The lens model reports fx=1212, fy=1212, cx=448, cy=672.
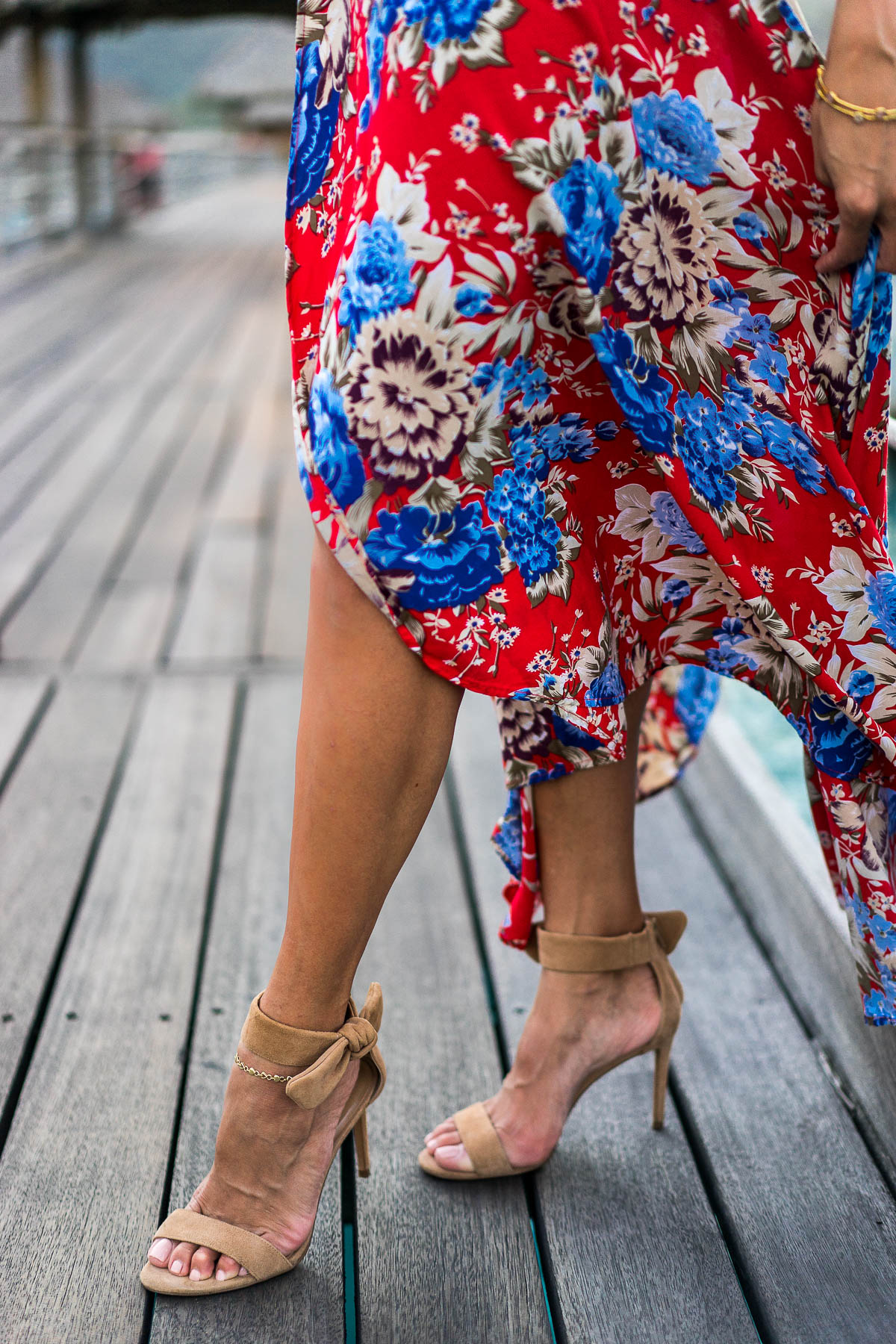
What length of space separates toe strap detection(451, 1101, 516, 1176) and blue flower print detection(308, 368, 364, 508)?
20.1 inches

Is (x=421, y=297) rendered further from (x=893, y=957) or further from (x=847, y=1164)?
(x=847, y=1164)

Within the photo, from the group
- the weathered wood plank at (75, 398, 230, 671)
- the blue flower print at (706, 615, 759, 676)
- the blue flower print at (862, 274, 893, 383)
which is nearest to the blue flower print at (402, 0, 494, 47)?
the blue flower print at (862, 274, 893, 383)

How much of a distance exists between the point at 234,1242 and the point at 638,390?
2.06 ft

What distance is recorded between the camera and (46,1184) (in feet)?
2.99

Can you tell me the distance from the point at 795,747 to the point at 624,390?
82 cm

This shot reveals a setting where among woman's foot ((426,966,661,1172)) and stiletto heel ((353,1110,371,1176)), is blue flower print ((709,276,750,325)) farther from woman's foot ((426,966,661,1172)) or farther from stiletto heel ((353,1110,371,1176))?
stiletto heel ((353,1110,371,1176))

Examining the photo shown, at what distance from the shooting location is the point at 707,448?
0.79m

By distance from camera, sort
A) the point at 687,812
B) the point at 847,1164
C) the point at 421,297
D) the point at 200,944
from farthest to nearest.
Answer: the point at 687,812, the point at 200,944, the point at 847,1164, the point at 421,297

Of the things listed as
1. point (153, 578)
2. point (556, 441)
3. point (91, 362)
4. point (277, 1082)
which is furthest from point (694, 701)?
point (91, 362)

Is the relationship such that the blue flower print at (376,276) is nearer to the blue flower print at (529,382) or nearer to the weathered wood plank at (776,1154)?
the blue flower print at (529,382)

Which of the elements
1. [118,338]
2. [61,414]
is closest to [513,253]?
[61,414]

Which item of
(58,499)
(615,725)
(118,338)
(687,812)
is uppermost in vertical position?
(615,725)

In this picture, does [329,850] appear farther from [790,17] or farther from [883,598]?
[790,17]

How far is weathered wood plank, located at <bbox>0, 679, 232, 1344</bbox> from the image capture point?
820 millimetres
